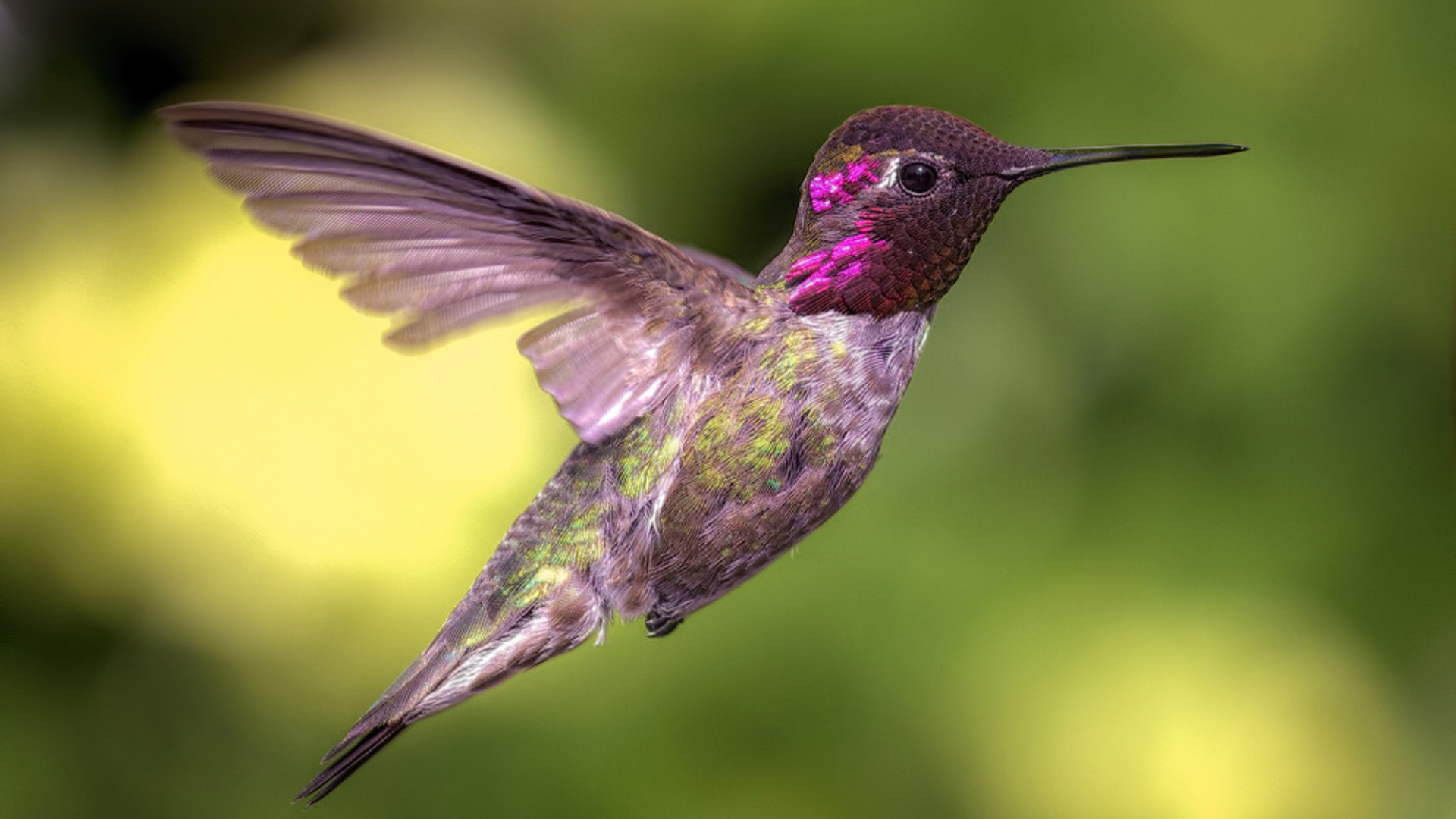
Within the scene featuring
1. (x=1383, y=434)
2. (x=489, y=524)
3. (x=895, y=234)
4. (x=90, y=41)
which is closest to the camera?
(x=895, y=234)

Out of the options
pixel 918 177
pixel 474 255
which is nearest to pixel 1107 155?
pixel 918 177

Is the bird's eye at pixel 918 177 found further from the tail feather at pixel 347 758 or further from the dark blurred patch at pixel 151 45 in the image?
the dark blurred patch at pixel 151 45

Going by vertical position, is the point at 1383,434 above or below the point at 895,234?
below

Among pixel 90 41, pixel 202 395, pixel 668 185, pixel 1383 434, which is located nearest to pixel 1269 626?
pixel 1383 434

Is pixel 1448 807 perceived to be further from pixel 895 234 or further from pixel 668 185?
pixel 895 234

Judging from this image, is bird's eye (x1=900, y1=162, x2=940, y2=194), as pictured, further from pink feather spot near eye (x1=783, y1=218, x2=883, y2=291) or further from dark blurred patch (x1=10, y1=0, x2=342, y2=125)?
dark blurred patch (x1=10, y1=0, x2=342, y2=125)


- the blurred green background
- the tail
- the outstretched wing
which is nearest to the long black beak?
the outstretched wing
